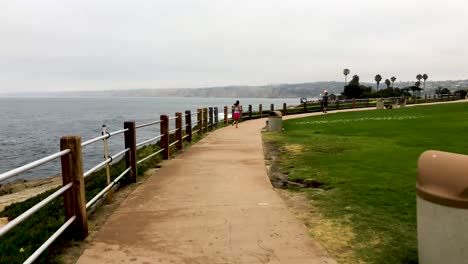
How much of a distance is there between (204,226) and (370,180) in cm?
364

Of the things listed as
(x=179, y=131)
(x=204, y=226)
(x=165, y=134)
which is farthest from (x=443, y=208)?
(x=179, y=131)

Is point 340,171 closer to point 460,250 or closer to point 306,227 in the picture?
point 306,227

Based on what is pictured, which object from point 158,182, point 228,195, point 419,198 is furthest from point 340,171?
point 419,198

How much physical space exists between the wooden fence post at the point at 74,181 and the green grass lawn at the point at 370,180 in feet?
9.81

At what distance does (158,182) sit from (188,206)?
2016 millimetres

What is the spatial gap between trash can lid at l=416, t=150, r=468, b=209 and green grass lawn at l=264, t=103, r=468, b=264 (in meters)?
0.98

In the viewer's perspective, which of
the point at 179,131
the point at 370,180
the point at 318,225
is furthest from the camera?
the point at 179,131

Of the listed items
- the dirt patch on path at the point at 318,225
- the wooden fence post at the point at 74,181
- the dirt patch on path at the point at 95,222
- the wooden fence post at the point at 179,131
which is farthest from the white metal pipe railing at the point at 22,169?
the wooden fence post at the point at 179,131

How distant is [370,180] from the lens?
25.8 feet

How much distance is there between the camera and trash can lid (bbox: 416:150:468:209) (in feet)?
11.0

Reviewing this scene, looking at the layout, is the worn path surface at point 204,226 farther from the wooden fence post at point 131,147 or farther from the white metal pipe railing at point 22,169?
the white metal pipe railing at point 22,169

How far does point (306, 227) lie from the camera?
17.9ft

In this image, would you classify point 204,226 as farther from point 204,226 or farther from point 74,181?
point 74,181

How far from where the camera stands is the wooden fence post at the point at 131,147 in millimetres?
8086
